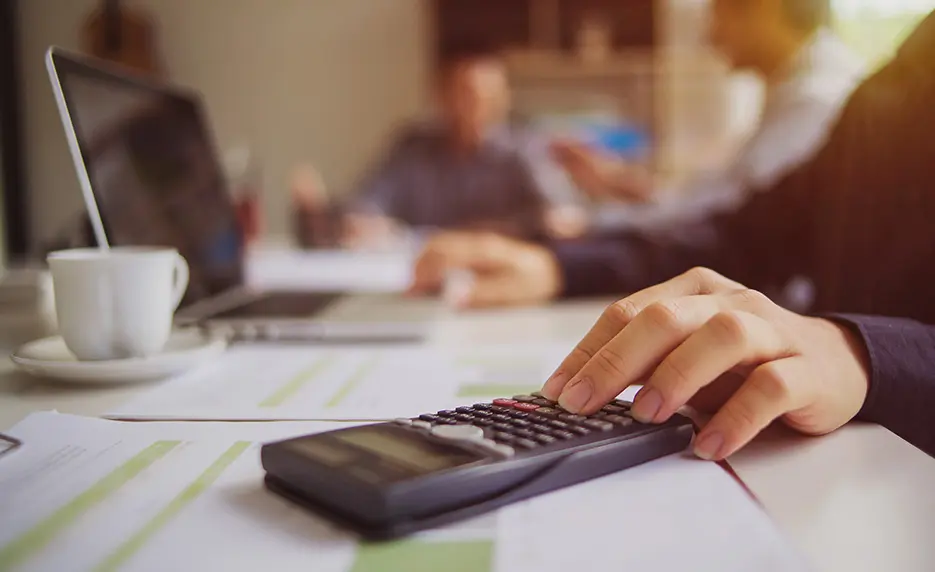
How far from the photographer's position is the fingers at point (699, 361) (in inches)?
15.6

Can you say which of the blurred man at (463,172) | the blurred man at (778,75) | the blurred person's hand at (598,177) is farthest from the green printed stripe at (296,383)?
the blurred person's hand at (598,177)

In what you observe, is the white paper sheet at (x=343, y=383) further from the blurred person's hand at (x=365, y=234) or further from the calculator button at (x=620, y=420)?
the blurred person's hand at (x=365, y=234)

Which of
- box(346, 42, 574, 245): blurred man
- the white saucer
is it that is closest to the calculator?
the white saucer

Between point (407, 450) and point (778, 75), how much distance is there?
126 cm

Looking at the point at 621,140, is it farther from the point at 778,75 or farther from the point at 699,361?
the point at 699,361

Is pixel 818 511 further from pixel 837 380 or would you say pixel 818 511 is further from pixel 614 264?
pixel 614 264

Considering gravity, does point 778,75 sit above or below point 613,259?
above

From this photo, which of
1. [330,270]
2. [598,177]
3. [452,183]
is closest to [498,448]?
[330,270]

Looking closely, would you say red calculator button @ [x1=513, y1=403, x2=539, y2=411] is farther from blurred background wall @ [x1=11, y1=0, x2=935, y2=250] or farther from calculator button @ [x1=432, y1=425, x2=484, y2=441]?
blurred background wall @ [x1=11, y1=0, x2=935, y2=250]

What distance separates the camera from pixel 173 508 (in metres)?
0.35

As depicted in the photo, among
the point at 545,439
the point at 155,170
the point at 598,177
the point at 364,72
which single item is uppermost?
the point at 364,72

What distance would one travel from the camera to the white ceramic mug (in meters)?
0.58

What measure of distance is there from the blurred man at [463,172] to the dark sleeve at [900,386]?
2480mm

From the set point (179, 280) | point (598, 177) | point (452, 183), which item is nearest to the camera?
point (179, 280)
